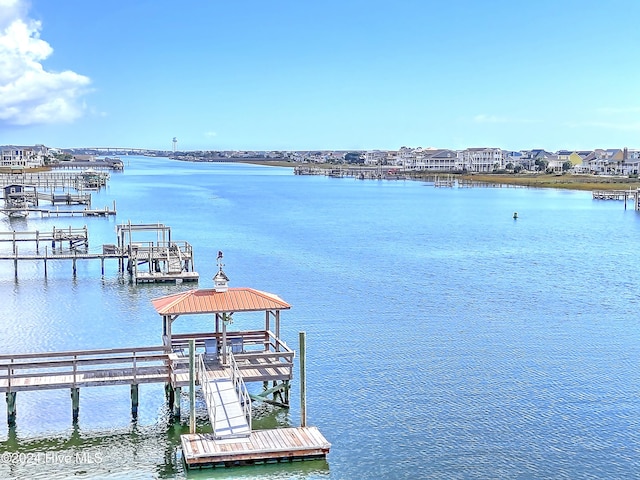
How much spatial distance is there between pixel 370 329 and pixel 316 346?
3869mm

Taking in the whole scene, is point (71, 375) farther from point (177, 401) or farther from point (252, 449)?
point (252, 449)

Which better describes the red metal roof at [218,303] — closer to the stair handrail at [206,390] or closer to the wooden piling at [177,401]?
the stair handrail at [206,390]

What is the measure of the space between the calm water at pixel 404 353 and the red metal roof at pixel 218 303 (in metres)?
2.97

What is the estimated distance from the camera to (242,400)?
19.4 m

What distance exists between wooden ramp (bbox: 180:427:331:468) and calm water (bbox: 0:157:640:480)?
0.85 ft

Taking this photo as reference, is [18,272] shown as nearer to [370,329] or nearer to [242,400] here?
[370,329]

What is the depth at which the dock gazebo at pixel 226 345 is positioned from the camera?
20.1 metres

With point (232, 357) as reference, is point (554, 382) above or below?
below

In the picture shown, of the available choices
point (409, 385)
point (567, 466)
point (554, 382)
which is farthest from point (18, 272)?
point (567, 466)

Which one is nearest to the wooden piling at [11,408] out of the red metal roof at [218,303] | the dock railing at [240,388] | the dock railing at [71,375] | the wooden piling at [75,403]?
the dock railing at [71,375]

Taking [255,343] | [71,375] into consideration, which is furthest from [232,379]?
[71,375]

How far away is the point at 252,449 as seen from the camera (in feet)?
55.8

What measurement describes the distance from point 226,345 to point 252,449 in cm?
463

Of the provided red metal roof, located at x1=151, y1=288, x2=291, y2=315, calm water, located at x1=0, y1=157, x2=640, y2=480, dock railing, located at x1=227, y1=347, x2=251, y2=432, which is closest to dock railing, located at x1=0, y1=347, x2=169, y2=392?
calm water, located at x1=0, y1=157, x2=640, y2=480
